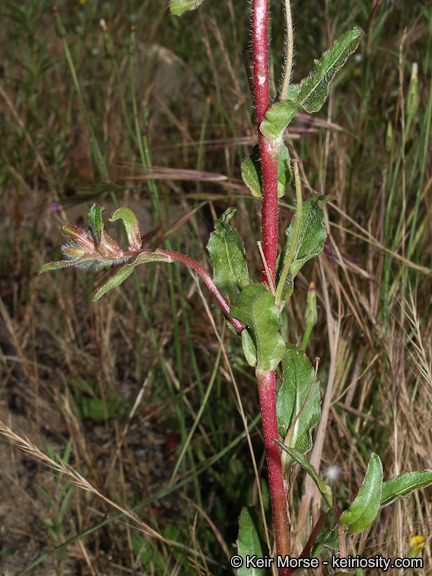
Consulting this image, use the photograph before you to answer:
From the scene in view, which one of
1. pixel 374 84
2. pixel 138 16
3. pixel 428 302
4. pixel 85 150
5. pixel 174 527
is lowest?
pixel 174 527

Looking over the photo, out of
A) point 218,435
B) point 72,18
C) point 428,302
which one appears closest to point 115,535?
point 218,435

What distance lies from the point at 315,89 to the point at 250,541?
0.64 m

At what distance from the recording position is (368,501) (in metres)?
0.67

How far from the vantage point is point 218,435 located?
155 cm

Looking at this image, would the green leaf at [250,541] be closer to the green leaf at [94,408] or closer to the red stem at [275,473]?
the red stem at [275,473]

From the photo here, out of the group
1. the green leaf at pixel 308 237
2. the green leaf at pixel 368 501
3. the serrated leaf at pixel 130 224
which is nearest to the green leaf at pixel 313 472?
the green leaf at pixel 368 501

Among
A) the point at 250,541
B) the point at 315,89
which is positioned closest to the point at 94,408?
the point at 250,541

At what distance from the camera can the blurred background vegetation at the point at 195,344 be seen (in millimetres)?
1180

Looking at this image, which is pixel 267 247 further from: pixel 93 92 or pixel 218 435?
pixel 93 92

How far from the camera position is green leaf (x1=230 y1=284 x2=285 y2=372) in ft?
2.10

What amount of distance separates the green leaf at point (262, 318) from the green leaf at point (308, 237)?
7 centimetres

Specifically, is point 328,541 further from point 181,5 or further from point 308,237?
point 181,5

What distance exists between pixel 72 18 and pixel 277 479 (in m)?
3.74

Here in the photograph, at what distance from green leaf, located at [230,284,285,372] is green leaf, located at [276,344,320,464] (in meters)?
0.12
